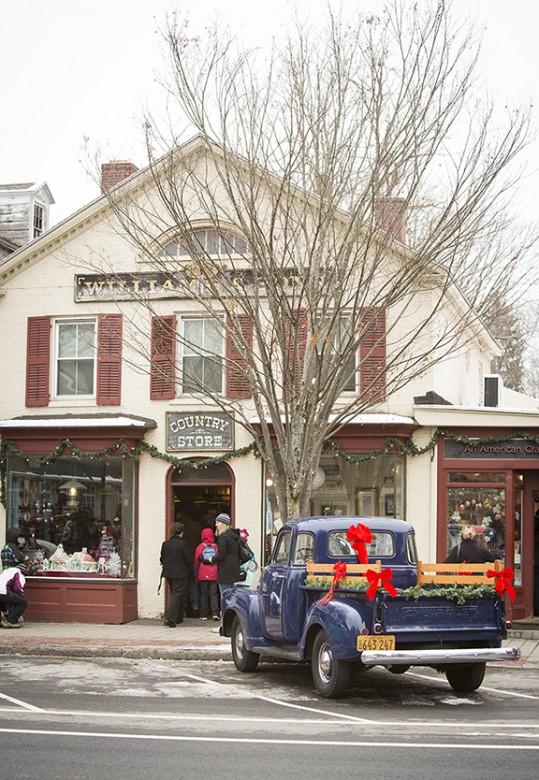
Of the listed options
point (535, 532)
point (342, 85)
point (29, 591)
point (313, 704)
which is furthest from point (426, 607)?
point (29, 591)

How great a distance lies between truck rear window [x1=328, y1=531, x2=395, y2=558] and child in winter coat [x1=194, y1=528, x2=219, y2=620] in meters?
6.58

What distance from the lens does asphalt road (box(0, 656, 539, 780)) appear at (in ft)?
26.8

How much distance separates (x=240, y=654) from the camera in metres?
14.0

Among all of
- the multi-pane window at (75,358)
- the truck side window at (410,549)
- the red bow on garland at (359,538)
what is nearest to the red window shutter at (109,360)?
the multi-pane window at (75,358)

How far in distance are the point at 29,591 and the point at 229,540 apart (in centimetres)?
489

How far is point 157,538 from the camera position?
2077cm

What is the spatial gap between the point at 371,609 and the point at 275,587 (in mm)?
2117

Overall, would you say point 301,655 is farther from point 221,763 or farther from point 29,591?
point 29,591

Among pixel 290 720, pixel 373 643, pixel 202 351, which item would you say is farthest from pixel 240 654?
pixel 202 351

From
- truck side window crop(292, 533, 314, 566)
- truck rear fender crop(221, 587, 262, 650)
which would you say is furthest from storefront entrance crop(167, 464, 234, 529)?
truck side window crop(292, 533, 314, 566)

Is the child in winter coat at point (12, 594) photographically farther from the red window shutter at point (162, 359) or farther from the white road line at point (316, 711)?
the white road line at point (316, 711)

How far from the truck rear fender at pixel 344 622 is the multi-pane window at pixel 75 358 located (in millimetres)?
10729

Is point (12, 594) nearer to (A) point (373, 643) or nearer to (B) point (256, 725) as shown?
(A) point (373, 643)

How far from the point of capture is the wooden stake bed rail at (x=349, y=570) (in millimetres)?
11508
